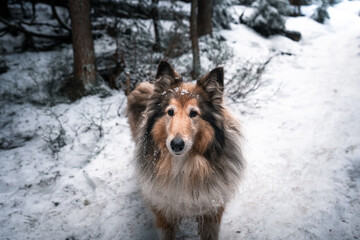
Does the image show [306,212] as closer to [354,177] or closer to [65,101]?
[354,177]

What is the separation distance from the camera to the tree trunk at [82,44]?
14.1 ft

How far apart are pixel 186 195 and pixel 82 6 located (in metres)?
4.55

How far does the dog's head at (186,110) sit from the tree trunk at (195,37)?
3.30 m

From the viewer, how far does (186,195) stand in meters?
1.89

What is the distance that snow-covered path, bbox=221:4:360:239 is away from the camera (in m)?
2.28

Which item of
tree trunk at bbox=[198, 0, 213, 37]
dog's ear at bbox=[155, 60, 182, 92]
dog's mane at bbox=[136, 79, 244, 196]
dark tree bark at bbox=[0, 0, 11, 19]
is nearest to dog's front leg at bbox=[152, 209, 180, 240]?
dog's mane at bbox=[136, 79, 244, 196]

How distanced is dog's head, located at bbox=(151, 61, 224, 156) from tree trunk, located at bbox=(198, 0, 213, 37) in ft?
20.1

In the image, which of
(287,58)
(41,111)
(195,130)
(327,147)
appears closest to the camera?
(195,130)

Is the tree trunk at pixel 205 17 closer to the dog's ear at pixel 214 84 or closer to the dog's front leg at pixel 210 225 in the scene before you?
the dog's ear at pixel 214 84

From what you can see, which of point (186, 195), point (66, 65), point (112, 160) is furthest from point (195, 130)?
point (66, 65)

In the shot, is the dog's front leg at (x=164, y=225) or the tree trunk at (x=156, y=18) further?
the tree trunk at (x=156, y=18)

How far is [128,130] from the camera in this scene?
13.1 ft

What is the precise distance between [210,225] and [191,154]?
0.88 meters

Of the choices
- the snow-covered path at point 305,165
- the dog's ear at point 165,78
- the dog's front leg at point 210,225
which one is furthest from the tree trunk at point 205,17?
the dog's front leg at point 210,225
